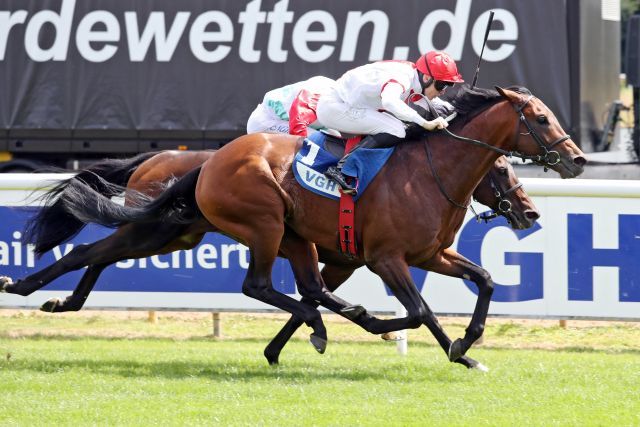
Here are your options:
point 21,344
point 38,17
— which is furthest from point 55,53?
point 21,344

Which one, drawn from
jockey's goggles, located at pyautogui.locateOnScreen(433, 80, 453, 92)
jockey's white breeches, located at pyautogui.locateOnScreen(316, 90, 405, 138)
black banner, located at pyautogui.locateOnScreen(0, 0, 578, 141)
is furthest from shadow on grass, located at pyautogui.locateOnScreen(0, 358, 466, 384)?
black banner, located at pyautogui.locateOnScreen(0, 0, 578, 141)

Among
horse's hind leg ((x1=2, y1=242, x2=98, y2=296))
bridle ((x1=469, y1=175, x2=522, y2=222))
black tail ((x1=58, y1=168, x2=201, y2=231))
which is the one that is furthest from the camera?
horse's hind leg ((x1=2, y1=242, x2=98, y2=296))

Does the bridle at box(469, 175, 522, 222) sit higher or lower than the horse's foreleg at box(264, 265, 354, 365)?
higher

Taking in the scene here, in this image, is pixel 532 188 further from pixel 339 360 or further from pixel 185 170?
pixel 185 170

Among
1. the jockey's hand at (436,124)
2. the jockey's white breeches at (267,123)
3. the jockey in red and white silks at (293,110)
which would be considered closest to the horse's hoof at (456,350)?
the jockey's hand at (436,124)

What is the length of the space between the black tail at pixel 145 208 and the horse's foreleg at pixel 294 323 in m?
0.91

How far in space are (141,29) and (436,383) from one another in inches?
330

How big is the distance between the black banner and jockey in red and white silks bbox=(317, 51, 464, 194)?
242 inches

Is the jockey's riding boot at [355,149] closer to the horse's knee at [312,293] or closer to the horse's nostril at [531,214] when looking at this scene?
the horse's knee at [312,293]

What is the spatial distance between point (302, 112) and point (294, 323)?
4.55 ft

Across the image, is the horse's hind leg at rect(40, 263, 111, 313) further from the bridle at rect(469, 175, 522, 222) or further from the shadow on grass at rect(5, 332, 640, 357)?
the bridle at rect(469, 175, 522, 222)

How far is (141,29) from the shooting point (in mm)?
14250

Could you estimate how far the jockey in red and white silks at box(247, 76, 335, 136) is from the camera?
26.6 ft

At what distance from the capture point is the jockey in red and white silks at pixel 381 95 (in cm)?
718
